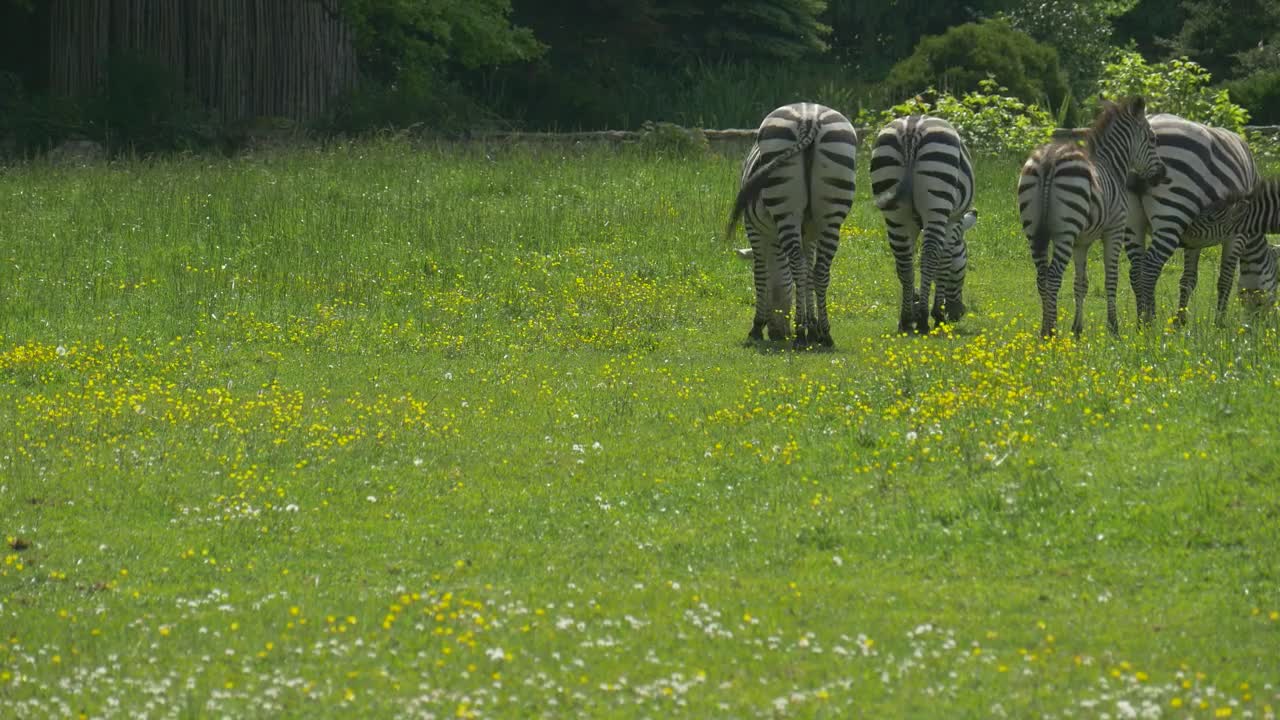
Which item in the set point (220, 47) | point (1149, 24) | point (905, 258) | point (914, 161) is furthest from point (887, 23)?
point (905, 258)

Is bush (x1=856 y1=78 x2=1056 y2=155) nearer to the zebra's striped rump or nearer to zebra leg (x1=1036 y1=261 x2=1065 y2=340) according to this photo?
the zebra's striped rump

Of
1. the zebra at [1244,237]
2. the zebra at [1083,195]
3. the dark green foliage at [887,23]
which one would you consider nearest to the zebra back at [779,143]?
the zebra at [1083,195]

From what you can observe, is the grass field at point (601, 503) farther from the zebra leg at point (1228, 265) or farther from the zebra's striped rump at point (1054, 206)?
the zebra leg at point (1228, 265)

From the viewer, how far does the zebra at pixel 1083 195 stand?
15438mm

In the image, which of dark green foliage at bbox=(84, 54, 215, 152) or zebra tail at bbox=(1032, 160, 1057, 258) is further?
dark green foliage at bbox=(84, 54, 215, 152)

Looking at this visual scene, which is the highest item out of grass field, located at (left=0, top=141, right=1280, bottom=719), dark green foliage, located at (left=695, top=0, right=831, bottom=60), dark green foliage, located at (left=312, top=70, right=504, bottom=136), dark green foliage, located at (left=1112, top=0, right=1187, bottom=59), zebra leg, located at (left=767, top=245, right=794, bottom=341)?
dark green foliage, located at (left=1112, top=0, right=1187, bottom=59)

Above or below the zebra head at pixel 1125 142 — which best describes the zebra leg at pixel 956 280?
below

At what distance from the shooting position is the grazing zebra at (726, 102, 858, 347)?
16.4 metres

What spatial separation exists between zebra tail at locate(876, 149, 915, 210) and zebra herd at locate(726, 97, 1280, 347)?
14mm

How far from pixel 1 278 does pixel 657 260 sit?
7.61 meters

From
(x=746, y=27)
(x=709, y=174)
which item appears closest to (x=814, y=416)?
(x=709, y=174)

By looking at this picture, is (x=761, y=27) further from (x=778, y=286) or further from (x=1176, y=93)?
(x=778, y=286)

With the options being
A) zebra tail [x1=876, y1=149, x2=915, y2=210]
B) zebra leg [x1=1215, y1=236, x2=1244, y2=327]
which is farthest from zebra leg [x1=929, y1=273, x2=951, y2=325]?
zebra leg [x1=1215, y1=236, x2=1244, y2=327]

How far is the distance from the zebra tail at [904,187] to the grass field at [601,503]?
1622 millimetres
